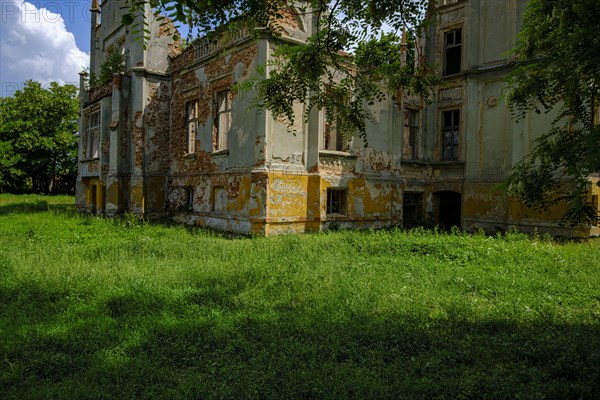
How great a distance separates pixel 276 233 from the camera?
40.5 ft

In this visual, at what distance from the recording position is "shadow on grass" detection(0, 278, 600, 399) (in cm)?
343

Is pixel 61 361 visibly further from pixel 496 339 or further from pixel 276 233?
pixel 276 233

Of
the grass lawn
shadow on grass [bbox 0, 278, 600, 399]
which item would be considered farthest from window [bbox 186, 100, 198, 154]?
shadow on grass [bbox 0, 278, 600, 399]

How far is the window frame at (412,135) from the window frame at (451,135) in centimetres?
104

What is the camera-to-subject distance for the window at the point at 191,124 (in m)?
16.0

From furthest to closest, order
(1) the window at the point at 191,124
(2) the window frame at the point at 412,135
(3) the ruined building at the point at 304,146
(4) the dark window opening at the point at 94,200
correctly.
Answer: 1. (4) the dark window opening at the point at 94,200
2. (2) the window frame at the point at 412,135
3. (1) the window at the point at 191,124
4. (3) the ruined building at the point at 304,146

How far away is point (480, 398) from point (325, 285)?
10.7 feet

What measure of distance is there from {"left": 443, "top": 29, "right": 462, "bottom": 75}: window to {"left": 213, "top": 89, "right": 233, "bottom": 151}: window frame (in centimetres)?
927

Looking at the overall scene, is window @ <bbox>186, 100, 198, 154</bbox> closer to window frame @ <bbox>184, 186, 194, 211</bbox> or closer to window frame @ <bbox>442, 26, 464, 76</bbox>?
window frame @ <bbox>184, 186, 194, 211</bbox>

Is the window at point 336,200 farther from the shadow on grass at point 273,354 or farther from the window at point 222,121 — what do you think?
the shadow on grass at point 273,354

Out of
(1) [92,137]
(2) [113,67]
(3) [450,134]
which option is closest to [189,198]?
(2) [113,67]

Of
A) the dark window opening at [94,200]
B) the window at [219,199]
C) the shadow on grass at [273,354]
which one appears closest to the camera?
the shadow on grass at [273,354]

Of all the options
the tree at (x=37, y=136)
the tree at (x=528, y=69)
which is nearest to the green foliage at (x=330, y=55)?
the tree at (x=528, y=69)

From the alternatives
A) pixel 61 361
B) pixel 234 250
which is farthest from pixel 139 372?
pixel 234 250
